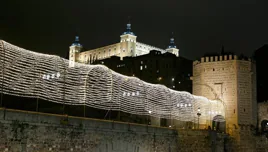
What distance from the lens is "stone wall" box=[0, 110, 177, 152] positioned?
13.4 metres

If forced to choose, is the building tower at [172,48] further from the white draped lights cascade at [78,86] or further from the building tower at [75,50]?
the white draped lights cascade at [78,86]

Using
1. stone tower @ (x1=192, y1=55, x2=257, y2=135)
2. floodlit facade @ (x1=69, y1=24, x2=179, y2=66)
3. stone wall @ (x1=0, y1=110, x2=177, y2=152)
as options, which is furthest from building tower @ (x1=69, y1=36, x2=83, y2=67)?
stone wall @ (x1=0, y1=110, x2=177, y2=152)

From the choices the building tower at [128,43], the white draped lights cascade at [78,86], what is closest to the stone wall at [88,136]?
the white draped lights cascade at [78,86]

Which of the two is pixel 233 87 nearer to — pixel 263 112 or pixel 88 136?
pixel 263 112

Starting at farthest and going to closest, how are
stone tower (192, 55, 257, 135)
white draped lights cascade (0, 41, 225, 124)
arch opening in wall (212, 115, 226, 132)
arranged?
arch opening in wall (212, 115, 226, 132) → stone tower (192, 55, 257, 135) → white draped lights cascade (0, 41, 225, 124)

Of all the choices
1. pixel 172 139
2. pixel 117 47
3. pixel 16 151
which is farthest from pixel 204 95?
pixel 117 47

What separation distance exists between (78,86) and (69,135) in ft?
8.48

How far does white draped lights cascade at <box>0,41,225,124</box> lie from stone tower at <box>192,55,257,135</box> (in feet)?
18.0

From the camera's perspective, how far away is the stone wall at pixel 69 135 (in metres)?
13.4

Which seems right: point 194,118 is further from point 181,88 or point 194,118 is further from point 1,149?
point 181,88

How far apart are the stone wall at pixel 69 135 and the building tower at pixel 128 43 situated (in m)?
82.1

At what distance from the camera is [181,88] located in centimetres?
5884

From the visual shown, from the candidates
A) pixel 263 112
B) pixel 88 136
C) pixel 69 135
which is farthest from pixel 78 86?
pixel 263 112

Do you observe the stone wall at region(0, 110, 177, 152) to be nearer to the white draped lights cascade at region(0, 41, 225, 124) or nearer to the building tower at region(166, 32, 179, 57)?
the white draped lights cascade at region(0, 41, 225, 124)
